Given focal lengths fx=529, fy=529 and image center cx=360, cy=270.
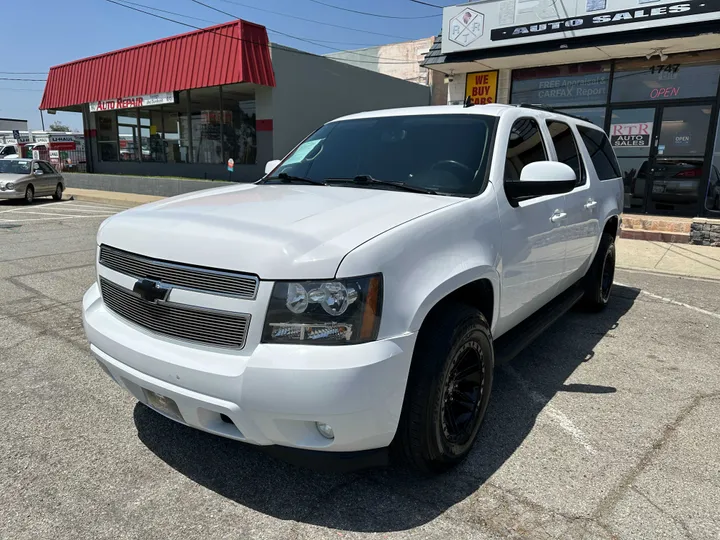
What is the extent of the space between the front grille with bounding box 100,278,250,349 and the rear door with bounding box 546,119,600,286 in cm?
276

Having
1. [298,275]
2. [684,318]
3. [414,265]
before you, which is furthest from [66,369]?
[684,318]

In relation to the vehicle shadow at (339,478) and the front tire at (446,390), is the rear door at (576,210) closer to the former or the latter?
the vehicle shadow at (339,478)

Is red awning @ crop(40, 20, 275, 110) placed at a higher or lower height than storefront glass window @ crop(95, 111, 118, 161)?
higher

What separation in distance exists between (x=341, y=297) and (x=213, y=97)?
20.2m

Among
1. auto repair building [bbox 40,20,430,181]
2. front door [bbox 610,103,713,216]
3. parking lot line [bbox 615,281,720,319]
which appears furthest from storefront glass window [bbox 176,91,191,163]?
parking lot line [bbox 615,281,720,319]

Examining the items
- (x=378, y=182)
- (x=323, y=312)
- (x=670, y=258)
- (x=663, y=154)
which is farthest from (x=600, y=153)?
(x=663, y=154)

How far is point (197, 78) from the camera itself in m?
17.5

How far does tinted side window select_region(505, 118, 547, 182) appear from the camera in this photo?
133 inches

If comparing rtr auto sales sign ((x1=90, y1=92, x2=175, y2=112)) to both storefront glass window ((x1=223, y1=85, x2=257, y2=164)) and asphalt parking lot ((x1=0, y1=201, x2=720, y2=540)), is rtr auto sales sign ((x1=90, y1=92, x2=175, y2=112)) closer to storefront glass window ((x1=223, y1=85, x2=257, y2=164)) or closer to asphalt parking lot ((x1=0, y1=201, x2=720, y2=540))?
storefront glass window ((x1=223, y1=85, x2=257, y2=164))

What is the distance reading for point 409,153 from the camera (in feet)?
11.3

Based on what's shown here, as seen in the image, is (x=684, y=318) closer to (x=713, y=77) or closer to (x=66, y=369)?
(x=66, y=369)

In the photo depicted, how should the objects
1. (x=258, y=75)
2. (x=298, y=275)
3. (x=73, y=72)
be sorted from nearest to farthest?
(x=298, y=275) → (x=258, y=75) → (x=73, y=72)

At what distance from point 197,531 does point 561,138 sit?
3.86 metres

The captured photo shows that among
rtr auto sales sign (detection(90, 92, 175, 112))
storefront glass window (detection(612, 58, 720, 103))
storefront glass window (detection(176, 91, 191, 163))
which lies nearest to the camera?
storefront glass window (detection(612, 58, 720, 103))
